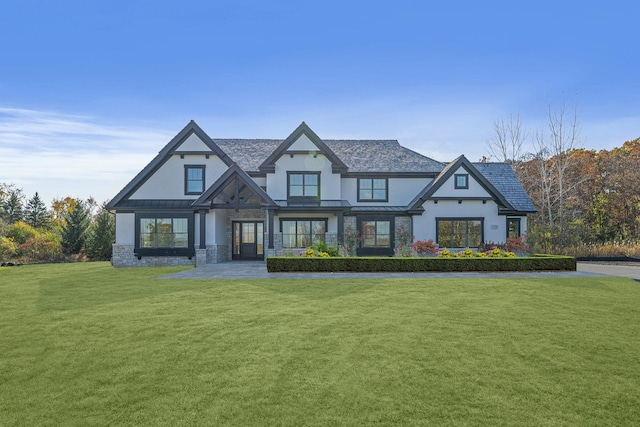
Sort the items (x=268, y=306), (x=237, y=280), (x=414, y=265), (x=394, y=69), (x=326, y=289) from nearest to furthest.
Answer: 1. (x=268, y=306)
2. (x=326, y=289)
3. (x=237, y=280)
4. (x=414, y=265)
5. (x=394, y=69)

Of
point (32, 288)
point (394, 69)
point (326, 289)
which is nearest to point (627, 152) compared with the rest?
point (394, 69)

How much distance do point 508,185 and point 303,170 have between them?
16072 millimetres

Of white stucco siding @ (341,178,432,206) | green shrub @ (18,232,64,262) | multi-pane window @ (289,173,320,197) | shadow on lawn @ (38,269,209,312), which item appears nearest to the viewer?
shadow on lawn @ (38,269,209,312)

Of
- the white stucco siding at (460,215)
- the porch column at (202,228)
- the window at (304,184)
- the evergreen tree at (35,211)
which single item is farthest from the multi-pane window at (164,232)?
the evergreen tree at (35,211)

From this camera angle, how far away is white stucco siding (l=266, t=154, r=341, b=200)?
2564 cm

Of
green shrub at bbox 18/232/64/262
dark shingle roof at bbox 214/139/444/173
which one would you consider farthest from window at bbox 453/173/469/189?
green shrub at bbox 18/232/64/262

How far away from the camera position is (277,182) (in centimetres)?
2566

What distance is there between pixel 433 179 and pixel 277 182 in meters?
11.7

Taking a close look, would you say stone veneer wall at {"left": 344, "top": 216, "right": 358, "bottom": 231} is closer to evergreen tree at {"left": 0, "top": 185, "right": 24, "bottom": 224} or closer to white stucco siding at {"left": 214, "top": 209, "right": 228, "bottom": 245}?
white stucco siding at {"left": 214, "top": 209, "right": 228, "bottom": 245}

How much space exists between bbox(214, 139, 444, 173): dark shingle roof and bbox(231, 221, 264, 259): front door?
13.0 feet

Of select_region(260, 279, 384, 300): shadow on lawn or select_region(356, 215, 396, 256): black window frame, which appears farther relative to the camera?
select_region(356, 215, 396, 256): black window frame

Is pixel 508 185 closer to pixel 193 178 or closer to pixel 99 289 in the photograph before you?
pixel 193 178

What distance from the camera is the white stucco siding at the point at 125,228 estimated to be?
81.5 ft

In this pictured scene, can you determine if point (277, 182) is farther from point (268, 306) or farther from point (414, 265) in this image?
point (268, 306)
